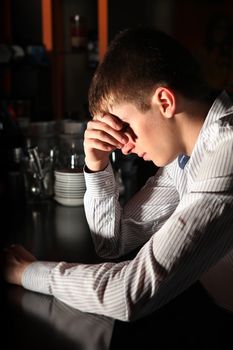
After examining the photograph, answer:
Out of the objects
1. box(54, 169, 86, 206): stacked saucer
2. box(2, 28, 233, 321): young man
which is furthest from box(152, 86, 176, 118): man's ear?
box(54, 169, 86, 206): stacked saucer

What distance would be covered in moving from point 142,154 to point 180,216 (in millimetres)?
237

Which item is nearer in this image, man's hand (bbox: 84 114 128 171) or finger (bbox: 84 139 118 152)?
man's hand (bbox: 84 114 128 171)

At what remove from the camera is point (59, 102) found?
2873 millimetres

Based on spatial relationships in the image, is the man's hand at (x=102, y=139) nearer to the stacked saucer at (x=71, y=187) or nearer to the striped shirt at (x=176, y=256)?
the striped shirt at (x=176, y=256)

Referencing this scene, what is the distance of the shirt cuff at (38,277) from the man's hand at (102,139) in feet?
0.96

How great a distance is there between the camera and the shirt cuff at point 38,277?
0.87 metres

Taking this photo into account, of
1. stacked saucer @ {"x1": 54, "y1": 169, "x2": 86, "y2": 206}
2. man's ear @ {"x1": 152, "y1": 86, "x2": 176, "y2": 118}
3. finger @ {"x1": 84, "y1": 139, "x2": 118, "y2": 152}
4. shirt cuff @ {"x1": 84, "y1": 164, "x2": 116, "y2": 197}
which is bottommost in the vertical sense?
stacked saucer @ {"x1": 54, "y1": 169, "x2": 86, "y2": 206}

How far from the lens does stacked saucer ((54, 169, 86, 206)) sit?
1.50 m

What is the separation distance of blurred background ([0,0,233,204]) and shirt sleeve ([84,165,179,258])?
100cm

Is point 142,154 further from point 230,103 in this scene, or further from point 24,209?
point 24,209

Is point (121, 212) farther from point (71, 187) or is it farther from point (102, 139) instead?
point (71, 187)

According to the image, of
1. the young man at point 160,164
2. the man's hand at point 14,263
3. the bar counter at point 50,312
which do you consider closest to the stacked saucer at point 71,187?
the bar counter at point 50,312

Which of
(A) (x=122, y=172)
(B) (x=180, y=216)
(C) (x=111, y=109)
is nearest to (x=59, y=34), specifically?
(A) (x=122, y=172)

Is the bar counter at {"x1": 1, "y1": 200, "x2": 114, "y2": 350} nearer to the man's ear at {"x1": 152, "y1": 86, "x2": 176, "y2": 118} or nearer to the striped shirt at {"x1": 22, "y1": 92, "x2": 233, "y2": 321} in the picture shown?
the striped shirt at {"x1": 22, "y1": 92, "x2": 233, "y2": 321}
